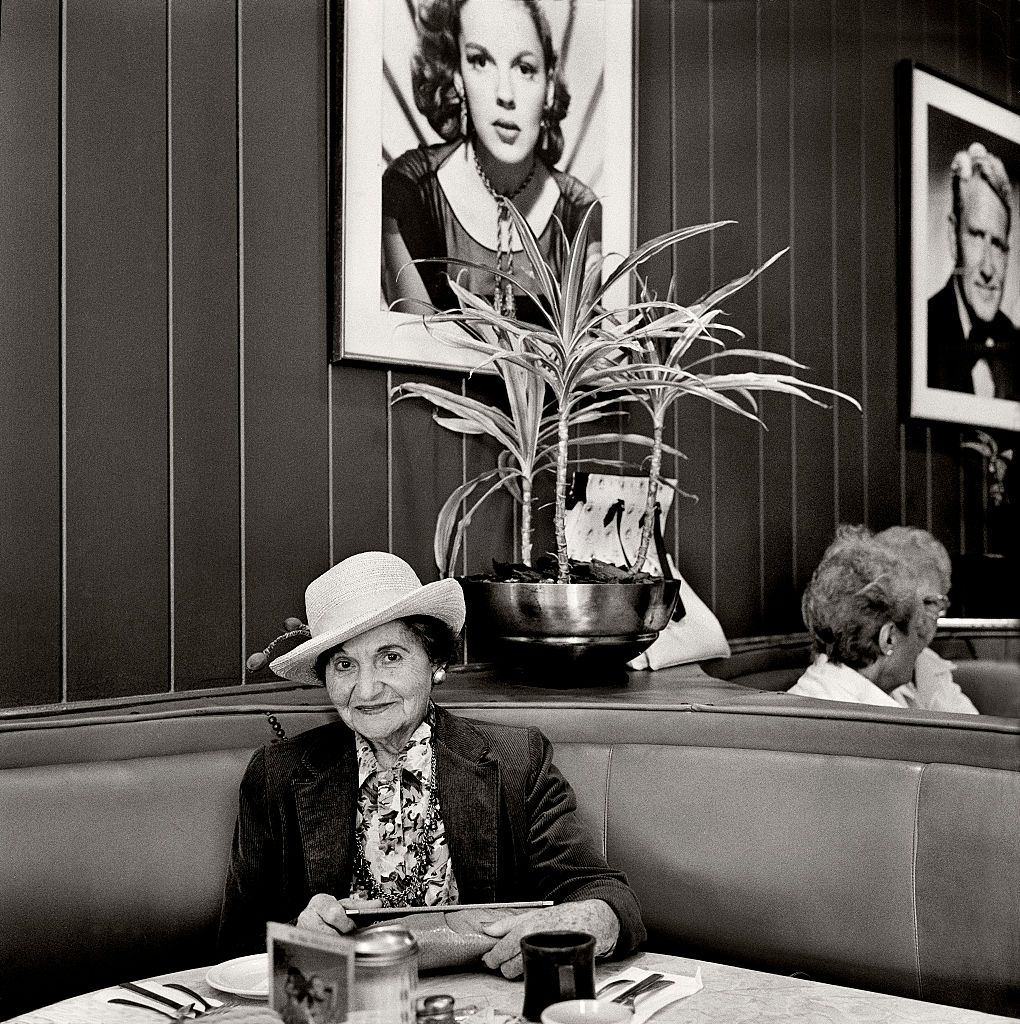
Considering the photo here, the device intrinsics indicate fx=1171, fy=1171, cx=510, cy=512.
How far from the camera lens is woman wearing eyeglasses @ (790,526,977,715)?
2.57 metres

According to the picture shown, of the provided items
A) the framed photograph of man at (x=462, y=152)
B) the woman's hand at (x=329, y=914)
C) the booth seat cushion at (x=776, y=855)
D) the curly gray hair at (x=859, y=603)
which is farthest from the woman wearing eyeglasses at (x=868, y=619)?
the woman's hand at (x=329, y=914)

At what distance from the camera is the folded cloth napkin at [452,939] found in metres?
1.45

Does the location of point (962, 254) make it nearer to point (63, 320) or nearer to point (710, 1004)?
point (63, 320)

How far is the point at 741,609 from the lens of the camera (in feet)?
10.4

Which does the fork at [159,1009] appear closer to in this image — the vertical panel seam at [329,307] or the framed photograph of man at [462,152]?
the vertical panel seam at [329,307]

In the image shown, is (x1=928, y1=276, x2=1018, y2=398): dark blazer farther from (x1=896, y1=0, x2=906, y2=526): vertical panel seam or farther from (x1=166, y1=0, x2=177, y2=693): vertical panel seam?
(x1=166, y1=0, x2=177, y2=693): vertical panel seam

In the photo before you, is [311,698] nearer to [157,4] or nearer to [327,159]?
[327,159]

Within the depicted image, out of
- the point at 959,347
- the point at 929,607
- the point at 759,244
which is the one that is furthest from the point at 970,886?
the point at 959,347

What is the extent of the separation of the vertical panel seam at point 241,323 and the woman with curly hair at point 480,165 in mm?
304

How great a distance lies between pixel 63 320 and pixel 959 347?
9.84 feet

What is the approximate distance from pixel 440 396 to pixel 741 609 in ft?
3.99

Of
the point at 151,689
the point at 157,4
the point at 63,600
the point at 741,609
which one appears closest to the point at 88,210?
the point at 157,4

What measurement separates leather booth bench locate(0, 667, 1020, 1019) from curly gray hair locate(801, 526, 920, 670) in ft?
2.27

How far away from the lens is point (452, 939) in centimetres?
146
